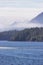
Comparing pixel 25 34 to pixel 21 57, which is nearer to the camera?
pixel 21 57

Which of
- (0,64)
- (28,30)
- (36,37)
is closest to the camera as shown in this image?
(0,64)

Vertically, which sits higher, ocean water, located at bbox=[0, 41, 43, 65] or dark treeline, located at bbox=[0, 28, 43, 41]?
dark treeline, located at bbox=[0, 28, 43, 41]

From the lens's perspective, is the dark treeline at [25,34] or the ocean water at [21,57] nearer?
the ocean water at [21,57]

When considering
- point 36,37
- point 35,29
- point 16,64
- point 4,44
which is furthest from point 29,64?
point 4,44

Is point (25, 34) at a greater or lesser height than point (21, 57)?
greater

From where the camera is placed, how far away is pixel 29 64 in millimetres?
13766

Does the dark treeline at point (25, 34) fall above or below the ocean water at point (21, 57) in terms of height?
above

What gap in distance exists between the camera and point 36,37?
Answer: 21.7 metres

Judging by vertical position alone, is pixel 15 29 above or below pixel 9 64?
above

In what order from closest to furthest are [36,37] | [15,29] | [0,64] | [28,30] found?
[0,64] < [15,29] < [28,30] < [36,37]

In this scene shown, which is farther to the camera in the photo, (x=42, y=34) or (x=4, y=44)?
(x=4, y=44)

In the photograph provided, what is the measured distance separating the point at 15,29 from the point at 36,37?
3.06 metres

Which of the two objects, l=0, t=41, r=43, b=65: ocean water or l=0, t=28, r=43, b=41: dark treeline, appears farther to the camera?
l=0, t=28, r=43, b=41: dark treeline

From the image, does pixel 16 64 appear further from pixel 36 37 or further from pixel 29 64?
pixel 36 37
